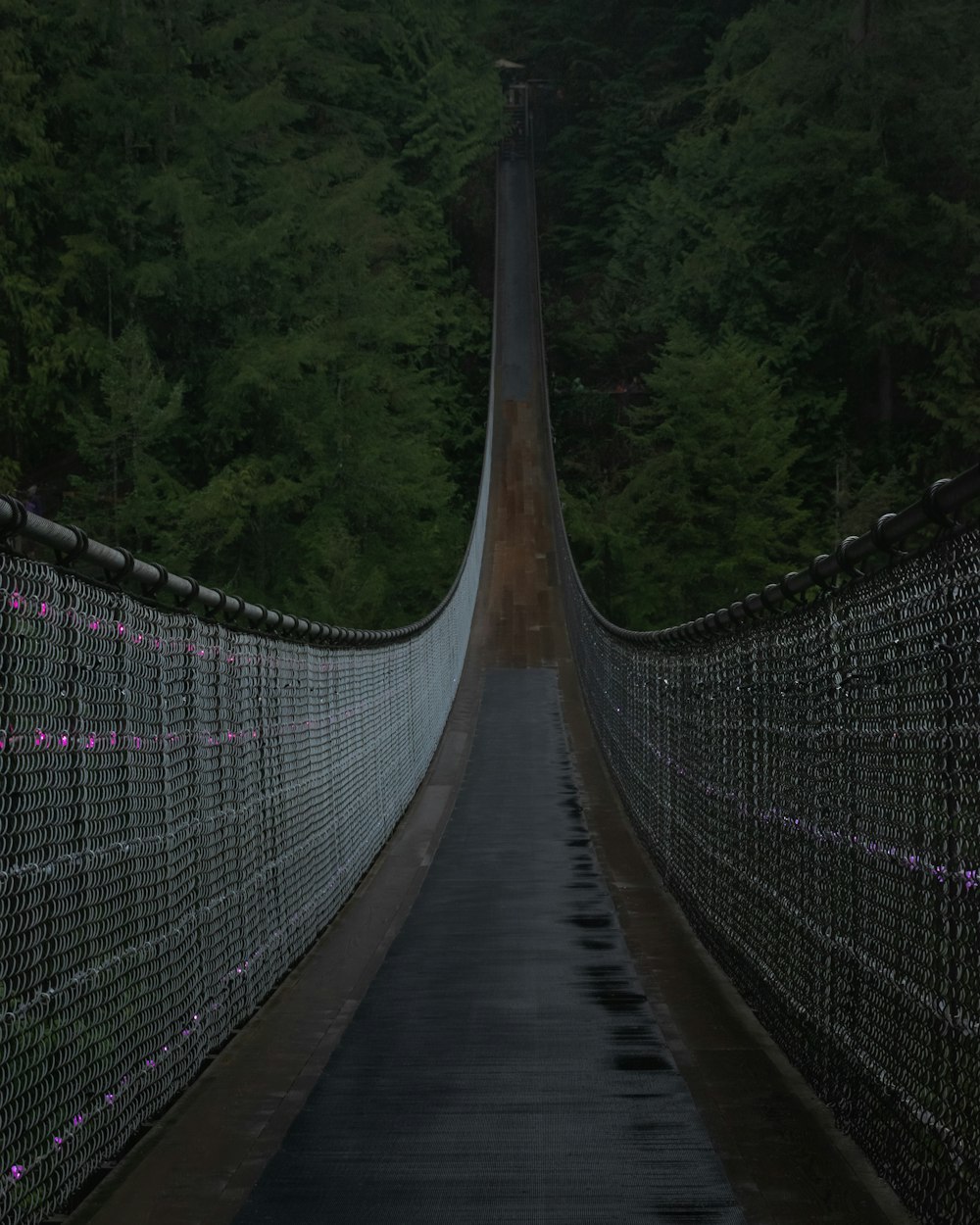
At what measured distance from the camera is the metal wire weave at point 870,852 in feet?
9.97

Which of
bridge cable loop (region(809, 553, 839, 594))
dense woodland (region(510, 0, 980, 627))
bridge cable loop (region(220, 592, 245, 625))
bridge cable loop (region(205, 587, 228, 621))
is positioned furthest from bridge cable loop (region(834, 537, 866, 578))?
dense woodland (region(510, 0, 980, 627))

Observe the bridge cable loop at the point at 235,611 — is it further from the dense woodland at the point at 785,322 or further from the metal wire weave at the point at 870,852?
the dense woodland at the point at 785,322

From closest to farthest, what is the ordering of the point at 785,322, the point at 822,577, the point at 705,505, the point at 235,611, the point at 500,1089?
the point at 822,577 < the point at 500,1089 < the point at 235,611 < the point at 705,505 < the point at 785,322

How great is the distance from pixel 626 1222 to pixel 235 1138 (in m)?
1.14

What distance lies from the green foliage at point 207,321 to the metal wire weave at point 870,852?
2716 cm

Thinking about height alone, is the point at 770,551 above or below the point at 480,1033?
above

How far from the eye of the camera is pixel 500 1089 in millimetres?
4738

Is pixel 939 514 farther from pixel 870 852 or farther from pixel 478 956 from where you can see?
pixel 478 956

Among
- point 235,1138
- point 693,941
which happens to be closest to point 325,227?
point 693,941

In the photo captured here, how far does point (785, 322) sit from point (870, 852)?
4192cm

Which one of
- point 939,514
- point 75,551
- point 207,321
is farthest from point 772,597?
point 207,321

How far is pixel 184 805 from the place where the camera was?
15.7 ft

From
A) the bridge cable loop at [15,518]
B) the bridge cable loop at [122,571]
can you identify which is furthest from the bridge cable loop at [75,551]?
the bridge cable loop at [15,518]

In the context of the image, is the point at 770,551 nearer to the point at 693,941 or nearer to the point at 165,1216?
the point at 693,941
